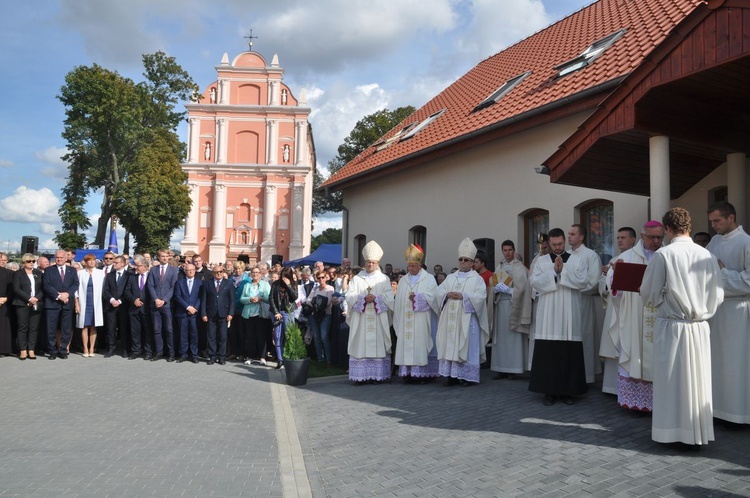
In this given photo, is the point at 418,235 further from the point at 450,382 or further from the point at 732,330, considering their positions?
the point at 732,330

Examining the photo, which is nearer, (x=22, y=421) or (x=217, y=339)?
(x=22, y=421)

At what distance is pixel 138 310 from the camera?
12586mm

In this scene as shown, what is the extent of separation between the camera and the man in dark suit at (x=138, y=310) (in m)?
12.6

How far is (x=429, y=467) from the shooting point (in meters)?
5.41

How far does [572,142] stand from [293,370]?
5.36 meters

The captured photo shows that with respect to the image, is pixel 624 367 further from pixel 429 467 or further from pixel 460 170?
pixel 460 170

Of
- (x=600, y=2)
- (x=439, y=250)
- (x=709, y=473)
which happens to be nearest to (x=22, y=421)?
(x=709, y=473)

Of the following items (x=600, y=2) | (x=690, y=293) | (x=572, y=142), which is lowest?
(x=690, y=293)

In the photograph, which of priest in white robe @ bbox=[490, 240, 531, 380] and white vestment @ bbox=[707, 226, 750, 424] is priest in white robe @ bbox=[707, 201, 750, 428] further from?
priest in white robe @ bbox=[490, 240, 531, 380]

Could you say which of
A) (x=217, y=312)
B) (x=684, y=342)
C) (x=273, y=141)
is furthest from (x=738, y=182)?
(x=273, y=141)

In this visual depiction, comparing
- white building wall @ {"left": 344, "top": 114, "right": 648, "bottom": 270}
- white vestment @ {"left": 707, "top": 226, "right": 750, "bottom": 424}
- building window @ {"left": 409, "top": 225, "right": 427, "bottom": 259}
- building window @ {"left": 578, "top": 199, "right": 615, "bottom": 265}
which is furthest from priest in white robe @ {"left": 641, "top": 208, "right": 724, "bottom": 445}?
building window @ {"left": 409, "top": 225, "right": 427, "bottom": 259}

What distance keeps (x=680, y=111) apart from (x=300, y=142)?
1943 inches

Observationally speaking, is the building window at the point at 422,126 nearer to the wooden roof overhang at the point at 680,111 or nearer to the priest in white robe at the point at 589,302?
the wooden roof overhang at the point at 680,111

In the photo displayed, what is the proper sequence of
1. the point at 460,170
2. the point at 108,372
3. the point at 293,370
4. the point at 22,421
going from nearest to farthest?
1. the point at 22,421
2. the point at 293,370
3. the point at 108,372
4. the point at 460,170
